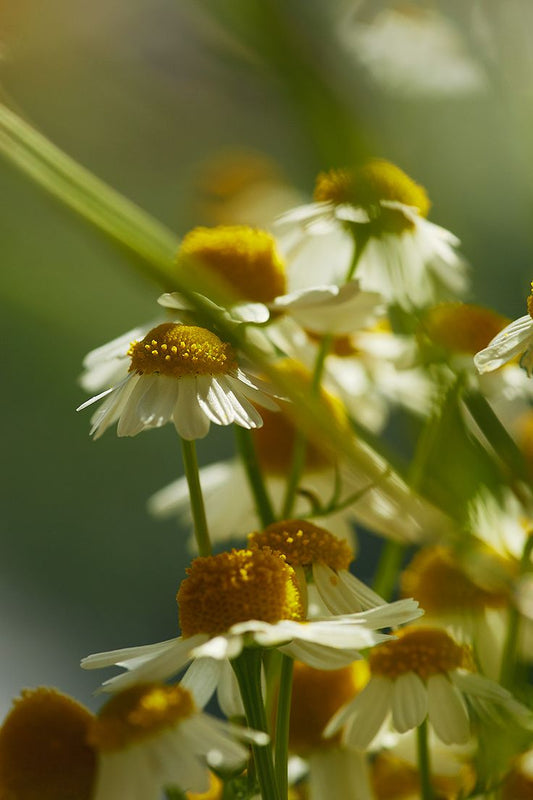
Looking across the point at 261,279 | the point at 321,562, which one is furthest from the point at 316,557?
the point at 261,279

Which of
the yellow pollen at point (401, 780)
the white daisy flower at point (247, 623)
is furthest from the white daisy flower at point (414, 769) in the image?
the white daisy flower at point (247, 623)

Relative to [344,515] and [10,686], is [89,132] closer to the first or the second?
[344,515]

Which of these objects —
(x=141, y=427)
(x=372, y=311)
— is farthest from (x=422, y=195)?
(x=141, y=427)

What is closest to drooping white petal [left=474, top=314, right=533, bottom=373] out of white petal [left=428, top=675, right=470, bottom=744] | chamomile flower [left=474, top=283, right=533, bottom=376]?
chamomile flower [left=474, top=283, right=533, bottom=376]

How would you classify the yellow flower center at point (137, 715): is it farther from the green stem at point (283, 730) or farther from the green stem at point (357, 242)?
the green stem at point (357, 242)

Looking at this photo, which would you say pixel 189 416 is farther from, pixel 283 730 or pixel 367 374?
pixel 367 374

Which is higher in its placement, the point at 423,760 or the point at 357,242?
the point at 357,242
